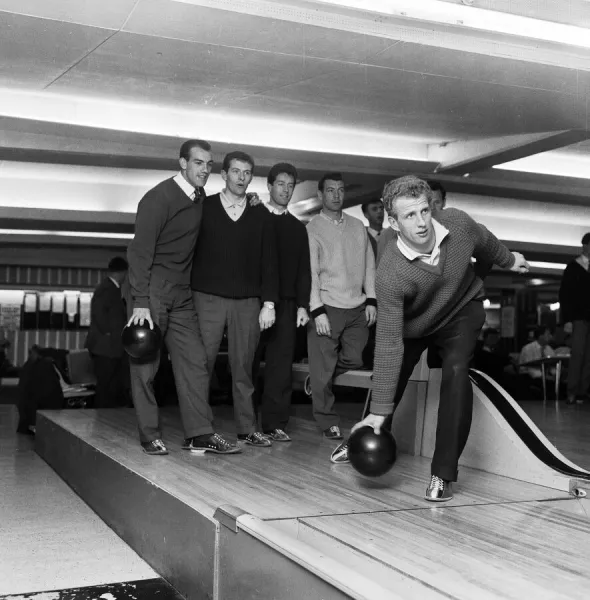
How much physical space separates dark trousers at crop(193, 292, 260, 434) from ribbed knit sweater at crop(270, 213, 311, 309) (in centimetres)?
30

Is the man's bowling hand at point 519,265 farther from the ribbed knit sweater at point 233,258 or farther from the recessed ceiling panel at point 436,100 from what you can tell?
the recessed ceiling panel at point 436,100

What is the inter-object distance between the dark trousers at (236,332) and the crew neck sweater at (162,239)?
19 cm

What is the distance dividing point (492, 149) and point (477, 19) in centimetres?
261

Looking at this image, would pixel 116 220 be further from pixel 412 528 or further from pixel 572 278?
pixel 412 528

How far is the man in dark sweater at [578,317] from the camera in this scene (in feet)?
22.9

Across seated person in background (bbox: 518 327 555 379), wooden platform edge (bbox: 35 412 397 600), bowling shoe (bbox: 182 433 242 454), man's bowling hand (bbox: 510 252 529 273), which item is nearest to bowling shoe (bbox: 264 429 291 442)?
bowling shoe (bbox: 182 433 242 454)

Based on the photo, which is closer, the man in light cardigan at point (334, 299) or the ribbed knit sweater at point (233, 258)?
the ribbed knit sweater at point (233, 258)

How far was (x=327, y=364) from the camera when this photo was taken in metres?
4.50

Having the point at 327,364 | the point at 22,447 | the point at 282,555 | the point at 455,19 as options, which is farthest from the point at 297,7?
the point at 22,447

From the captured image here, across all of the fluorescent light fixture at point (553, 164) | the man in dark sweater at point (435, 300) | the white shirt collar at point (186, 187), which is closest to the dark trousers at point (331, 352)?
the white shirt collar at point (186, 187)

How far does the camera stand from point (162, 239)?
3920mm

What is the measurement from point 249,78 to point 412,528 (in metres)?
3.77

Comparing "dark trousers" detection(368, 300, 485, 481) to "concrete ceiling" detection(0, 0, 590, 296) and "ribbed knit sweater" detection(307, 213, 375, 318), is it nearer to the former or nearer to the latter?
"ribbed knit sweater" detection(307, 213, 375, 318)

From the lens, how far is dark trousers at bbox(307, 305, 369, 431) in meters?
4.49
